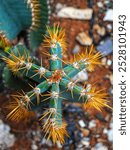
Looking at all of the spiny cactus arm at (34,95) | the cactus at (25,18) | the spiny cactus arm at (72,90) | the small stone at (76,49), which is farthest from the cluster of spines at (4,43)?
the small stone at (76,49)

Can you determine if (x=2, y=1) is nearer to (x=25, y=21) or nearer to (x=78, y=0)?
(x=25, y=21)

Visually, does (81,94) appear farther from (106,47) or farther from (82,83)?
(106,47)

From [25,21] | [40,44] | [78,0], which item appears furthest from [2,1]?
[78,0]

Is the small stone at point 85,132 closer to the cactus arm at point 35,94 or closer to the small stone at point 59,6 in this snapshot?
the cactus arm at point 35,94

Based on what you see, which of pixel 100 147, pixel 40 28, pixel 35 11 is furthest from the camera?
pixel 100 147

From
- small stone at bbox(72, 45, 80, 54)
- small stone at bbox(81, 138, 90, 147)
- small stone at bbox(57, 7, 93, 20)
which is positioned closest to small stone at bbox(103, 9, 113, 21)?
small stone at bbox(57, 7, 93, 20)

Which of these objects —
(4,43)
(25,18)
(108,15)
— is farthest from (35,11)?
(108,15)

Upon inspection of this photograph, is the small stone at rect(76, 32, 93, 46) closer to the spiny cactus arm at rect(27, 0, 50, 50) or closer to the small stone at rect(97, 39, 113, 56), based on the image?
the small stone at rect(97, 39, 113, 56)
